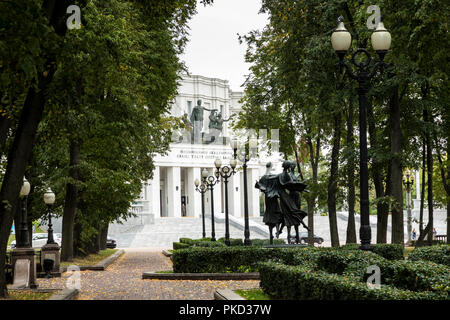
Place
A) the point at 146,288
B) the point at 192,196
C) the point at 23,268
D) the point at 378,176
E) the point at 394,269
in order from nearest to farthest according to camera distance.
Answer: the point at 394,269 → the point at 23,268 → the point at 146,288 → the point at 378,176 → the point at 192,196

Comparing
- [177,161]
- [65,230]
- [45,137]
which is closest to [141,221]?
[177,161]

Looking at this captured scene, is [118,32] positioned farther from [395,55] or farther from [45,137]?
[395,55]

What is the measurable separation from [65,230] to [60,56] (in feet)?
47.6

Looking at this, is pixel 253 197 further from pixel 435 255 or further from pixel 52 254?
pixel 435 255

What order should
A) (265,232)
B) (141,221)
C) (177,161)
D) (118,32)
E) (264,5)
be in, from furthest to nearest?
(177,161) < (141,221) < (265,232) < (264,5) < (118,32)

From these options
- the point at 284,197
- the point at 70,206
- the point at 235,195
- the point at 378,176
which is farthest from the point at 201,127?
the point at 284,197

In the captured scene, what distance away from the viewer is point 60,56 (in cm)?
1032

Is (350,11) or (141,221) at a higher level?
(350,11)

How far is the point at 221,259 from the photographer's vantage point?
56.4 feet

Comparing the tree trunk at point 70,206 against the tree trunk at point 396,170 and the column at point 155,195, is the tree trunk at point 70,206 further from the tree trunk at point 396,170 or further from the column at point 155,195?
the column at point 155,195

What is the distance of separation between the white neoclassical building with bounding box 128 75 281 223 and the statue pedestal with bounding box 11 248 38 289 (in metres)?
51.1

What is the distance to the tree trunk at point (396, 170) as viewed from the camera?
21.6m

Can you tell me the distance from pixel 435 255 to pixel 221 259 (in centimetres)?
648

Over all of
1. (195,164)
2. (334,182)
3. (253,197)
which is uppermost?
(195,164)
